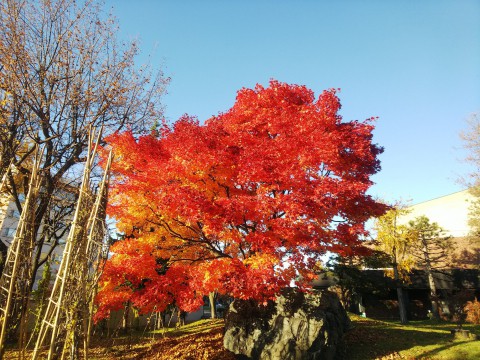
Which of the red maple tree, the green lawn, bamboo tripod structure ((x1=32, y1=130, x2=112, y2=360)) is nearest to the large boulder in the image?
the green lawn

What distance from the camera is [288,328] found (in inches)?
429

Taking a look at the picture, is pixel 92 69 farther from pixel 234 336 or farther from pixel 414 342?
pixel 414 342

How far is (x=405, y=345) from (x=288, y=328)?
5.26 metres

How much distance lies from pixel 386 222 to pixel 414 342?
520 inches

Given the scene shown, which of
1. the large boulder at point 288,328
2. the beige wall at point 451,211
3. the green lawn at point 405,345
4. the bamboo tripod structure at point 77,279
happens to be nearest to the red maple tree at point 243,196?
the large boulder at point 288,328

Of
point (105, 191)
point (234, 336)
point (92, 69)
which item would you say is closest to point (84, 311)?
point (105, 191)

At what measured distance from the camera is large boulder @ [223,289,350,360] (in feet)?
34.3

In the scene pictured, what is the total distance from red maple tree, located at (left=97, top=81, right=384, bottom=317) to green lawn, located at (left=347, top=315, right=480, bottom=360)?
4.06 meters

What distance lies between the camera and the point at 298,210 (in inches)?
333

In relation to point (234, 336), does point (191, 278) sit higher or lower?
higher

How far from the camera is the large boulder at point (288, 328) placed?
10.5 meters

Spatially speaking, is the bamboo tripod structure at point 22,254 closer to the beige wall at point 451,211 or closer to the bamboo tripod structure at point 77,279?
the bamboo tripod structure at point 77,279

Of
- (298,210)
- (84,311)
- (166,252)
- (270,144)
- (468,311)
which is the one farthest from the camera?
(468,311)

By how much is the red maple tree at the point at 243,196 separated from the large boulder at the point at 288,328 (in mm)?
1962
